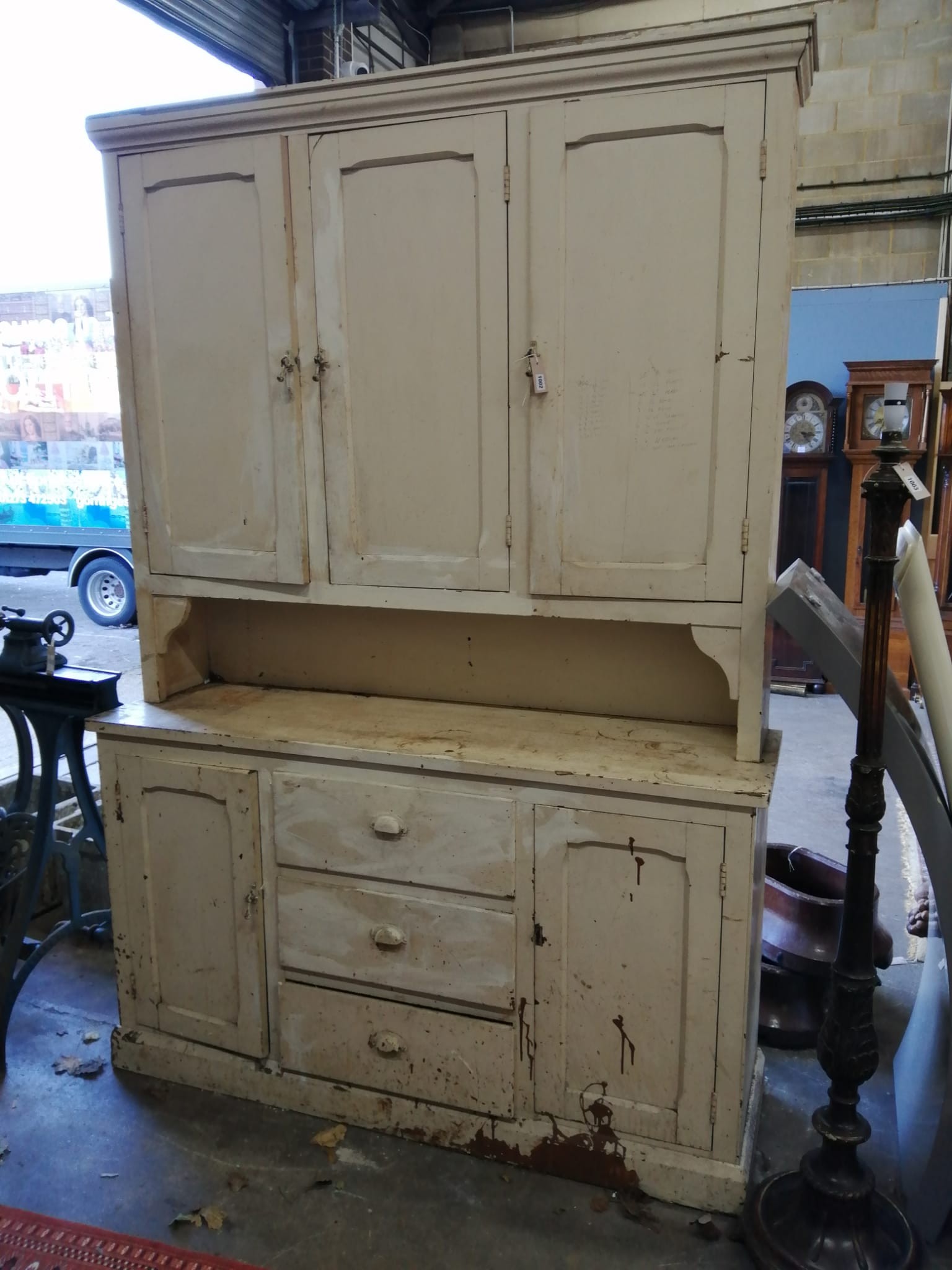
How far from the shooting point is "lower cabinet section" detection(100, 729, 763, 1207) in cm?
170

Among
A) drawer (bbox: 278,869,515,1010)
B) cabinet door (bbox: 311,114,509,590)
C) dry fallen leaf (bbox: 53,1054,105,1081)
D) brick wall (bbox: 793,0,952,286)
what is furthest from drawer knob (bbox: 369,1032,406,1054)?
brick wall (bbox: 793,0,952,286)

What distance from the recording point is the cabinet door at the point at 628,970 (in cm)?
168

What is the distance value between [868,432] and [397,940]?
462cm

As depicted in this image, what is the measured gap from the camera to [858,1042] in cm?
Answer: 153

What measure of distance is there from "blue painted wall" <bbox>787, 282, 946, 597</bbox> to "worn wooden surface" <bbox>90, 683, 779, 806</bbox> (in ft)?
13.7

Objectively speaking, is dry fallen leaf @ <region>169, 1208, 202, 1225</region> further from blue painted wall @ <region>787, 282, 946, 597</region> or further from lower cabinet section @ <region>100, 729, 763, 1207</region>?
blue painted wall @ <region>787, 282, 946, 597</region>

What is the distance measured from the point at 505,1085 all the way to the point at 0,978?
124 cm

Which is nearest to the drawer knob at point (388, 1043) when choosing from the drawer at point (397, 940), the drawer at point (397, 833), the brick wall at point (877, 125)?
the drawer at point (397, 940)

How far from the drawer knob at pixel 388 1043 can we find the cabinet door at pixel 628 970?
30 cm

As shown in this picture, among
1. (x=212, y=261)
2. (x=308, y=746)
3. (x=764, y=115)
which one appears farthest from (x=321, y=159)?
(x=308, y=746)

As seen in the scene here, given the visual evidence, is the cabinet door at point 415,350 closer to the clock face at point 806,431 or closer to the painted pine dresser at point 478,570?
the painted pine dresser at point 478,570

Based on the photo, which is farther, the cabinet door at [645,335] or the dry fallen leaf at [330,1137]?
the dry fallen leaf at [330,1137]

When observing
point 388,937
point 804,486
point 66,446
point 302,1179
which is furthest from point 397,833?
point 66,446

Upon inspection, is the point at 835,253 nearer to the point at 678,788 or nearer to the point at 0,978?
the point at 678,788
